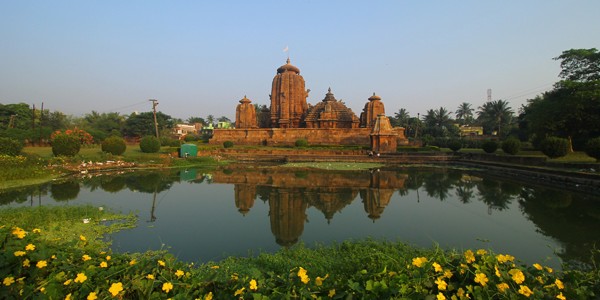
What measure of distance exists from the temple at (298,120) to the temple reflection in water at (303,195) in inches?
843

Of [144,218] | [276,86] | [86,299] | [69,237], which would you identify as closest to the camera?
[86,299]

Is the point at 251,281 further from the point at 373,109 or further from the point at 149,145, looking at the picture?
the point at 373,109

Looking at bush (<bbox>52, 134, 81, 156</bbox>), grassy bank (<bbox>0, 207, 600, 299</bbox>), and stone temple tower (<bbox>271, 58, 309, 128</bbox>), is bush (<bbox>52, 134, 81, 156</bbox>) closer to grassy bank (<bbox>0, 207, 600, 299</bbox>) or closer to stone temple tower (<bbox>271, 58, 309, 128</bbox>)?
grassy bank (<bbox>0, 207, 600, 299</bbox>)

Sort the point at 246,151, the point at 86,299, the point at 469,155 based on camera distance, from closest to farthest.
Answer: the point at 86,299, the point at 469,155, the point at 246,151

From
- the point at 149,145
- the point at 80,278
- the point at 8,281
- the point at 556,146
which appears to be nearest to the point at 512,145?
the point at 556,146

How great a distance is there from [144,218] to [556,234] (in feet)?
31.5

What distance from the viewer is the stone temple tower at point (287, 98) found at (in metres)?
38.6

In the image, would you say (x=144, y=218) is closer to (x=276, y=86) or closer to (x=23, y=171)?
(x=23, y=171)

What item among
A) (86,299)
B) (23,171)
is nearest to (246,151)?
(23,171)

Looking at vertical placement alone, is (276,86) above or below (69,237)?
above

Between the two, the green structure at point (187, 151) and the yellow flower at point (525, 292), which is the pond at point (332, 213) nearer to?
the yellow flower at point (525, 292)

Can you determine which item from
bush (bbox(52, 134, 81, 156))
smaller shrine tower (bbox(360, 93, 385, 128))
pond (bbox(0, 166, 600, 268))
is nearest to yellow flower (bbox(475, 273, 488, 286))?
pond (bbox(0, 166, 600, 268))

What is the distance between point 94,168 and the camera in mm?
16906

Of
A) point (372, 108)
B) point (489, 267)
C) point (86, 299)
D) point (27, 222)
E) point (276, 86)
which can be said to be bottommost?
point (27, 222)
